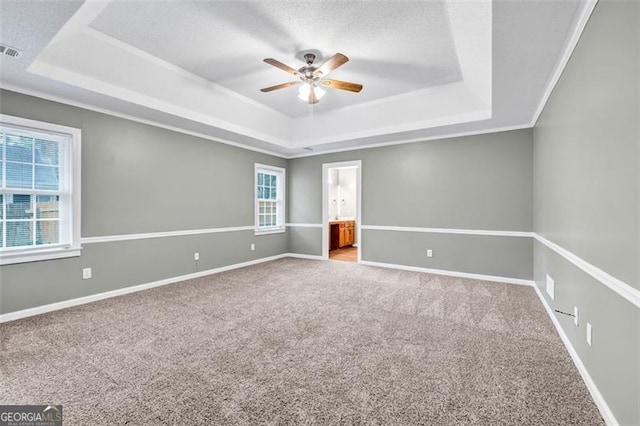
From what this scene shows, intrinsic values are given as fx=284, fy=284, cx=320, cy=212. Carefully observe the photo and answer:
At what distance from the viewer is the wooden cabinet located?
25.5ft

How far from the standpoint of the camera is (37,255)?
10.1ft

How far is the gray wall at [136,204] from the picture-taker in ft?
10.3

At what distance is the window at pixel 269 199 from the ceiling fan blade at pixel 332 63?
3074 millimetres

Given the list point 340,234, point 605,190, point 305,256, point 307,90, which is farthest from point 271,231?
point 605,190

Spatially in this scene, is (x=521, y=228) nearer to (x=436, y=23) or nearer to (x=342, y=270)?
(x=342, y=270)

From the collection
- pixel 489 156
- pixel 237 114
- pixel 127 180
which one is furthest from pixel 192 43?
pixel 489 156

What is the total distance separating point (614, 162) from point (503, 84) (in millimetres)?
1838

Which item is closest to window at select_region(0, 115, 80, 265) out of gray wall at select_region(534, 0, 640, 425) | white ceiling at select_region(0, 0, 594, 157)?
white ceiling at select_region(0, 0, 594, 157)

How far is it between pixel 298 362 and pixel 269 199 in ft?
14.9

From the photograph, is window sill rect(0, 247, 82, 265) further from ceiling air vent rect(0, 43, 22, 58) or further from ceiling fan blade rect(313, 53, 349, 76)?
ceiling fan blade rect(313, 53, 349, 76)

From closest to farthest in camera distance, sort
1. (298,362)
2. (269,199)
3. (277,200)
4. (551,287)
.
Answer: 1. (298,362)
2. (551,287)
3. (269,199)
4. (277,200)

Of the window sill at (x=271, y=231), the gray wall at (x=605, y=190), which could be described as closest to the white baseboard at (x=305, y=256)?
the window sill at (x=271, y=231)

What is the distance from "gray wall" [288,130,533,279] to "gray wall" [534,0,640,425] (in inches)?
78.4

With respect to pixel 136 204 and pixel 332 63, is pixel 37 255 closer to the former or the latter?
pixel 136 204
